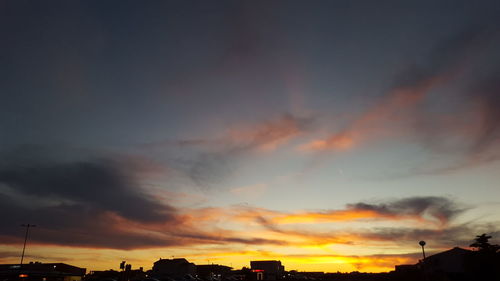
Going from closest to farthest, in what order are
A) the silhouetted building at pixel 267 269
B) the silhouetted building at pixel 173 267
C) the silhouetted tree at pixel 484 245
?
the silhouetted tree at pixel 484 245
the silhouetted building at pixel 267 269
the silhouetted building at pixel 173 267

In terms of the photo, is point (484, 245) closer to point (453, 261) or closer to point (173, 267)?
point (453, 261)

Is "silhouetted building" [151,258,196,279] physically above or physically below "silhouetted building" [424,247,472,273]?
below

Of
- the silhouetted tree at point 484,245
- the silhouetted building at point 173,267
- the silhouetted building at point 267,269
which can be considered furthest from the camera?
the silhouetted building at point 173,267

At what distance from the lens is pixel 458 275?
65375 millimetres

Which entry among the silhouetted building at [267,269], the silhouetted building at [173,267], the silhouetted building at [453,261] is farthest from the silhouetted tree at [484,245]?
the silhouetted building at [173,267]

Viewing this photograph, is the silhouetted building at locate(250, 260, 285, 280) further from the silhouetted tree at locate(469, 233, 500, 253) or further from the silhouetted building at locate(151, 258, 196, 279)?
the silhouetted tree at locate(469, 233, 500, 253)

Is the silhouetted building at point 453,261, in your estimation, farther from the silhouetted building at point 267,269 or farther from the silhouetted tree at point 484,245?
the silhouetted building at point 267,269

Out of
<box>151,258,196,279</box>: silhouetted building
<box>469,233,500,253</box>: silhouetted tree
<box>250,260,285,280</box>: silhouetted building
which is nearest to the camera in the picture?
<box>469,233,500,253</box>: silhouetted tree

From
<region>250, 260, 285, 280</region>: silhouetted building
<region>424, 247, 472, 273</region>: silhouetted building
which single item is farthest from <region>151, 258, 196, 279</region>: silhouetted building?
<region>424, 247, 472, 273</region>: silhouetted building

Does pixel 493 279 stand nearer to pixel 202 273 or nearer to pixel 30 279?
pixel 30 279

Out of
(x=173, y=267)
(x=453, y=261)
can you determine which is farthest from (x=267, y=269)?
(x=453, y=261)

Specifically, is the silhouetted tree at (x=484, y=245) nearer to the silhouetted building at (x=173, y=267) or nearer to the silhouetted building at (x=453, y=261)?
the silhouetted building at (x=453, y=261)

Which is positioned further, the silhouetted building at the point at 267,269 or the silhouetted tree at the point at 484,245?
the silhouetted building at the point at 267,269

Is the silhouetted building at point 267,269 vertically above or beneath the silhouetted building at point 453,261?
beneath
